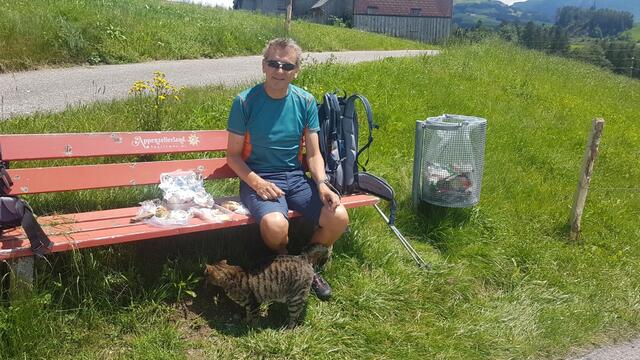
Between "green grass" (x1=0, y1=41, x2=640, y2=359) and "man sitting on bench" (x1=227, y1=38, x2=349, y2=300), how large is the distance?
1.64 ft

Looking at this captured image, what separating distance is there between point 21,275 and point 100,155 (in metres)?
1.10

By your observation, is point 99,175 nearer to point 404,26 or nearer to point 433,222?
point 433,222

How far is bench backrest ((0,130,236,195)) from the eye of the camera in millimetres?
3379

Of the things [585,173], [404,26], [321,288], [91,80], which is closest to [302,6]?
[404,26]

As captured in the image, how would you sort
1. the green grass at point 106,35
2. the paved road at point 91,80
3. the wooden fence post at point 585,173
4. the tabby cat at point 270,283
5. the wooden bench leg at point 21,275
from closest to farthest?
1. the wooden bench leg at point 21,275
2. the tabby cat at point 270,283
3. the wooden fence post at point 585,173
4. the paved road at point 91,80
5. the green grass at point 106,35

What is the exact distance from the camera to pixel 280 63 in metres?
3.57

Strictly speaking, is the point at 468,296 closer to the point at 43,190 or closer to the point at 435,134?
the point at 435,134

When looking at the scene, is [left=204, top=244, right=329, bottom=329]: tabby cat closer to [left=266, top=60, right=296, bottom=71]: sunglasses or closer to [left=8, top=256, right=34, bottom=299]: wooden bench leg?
[left=8, top=256, right=34, bottom=299]: wooden bench leg

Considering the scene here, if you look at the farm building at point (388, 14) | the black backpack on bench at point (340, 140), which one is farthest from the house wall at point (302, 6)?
the black backpack on bench at point (340, 140)

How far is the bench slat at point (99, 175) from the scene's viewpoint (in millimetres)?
3381

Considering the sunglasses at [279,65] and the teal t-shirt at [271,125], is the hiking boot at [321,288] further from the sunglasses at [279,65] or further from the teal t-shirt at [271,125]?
the sunglasses at [279,65]

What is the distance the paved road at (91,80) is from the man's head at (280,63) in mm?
3388

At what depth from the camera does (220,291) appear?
3604 millimetres

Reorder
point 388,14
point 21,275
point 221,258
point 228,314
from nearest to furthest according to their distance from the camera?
point 21,275 → point 228,314 → point 221,258 → point 388,14
